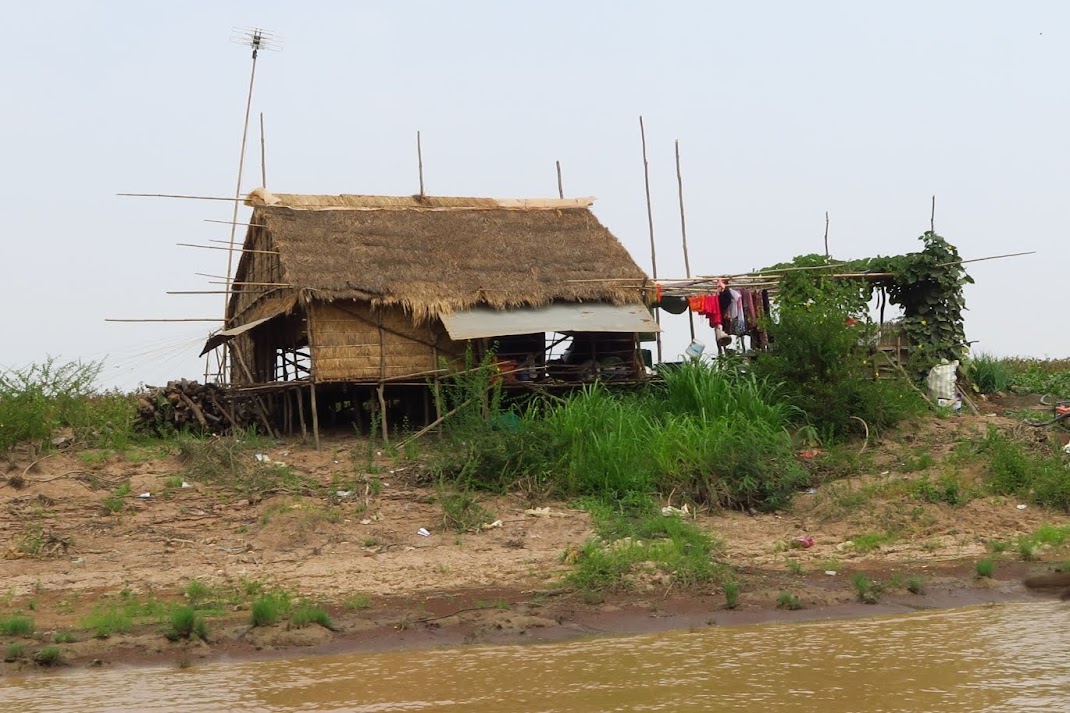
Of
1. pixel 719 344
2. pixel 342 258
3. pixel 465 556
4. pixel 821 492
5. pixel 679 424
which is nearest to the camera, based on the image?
pixel 465 556

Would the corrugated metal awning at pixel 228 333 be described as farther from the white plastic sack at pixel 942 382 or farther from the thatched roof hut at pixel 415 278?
the white plastic sack at pixel 942 382

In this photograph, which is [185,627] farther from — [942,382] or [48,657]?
[942,382]

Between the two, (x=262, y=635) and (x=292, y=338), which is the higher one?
(x=292, y=338)

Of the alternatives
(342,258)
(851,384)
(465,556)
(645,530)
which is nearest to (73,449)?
(342,258)

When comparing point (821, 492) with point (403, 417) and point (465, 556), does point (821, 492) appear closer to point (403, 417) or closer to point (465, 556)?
point (465, 556)

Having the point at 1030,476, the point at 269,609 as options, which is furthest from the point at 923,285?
the point at 269,609

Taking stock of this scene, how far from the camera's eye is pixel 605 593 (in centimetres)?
909

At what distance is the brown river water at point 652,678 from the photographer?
6949mm

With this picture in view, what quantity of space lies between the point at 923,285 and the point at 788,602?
8.38 metres

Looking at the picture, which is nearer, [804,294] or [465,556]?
[465,556]

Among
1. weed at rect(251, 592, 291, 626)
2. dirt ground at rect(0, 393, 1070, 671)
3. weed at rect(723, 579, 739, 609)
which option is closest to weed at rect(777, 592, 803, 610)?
dirt ground at rect(0, 393, 1070, 671)

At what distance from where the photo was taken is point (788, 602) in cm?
891

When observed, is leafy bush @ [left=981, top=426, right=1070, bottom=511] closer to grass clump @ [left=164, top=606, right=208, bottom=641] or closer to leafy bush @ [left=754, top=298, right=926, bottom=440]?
leafy bush @ [left=754, top=298, right=926, bottom=440]

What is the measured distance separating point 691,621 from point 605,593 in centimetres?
72
